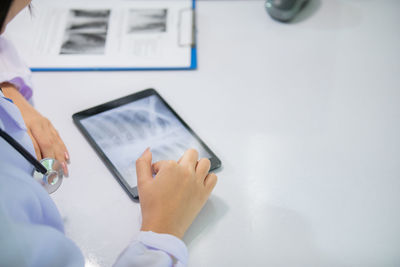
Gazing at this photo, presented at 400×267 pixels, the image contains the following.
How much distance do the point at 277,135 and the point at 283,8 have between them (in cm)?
39

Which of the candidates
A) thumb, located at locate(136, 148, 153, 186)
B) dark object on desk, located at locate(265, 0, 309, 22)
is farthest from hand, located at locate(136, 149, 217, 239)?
dark object on desk, located at locate(265, 0, 309, 22)

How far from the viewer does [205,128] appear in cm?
Answer: 70

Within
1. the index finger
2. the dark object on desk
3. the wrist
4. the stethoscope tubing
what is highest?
the dark object on desk

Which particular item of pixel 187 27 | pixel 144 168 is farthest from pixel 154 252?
pixel 187 27

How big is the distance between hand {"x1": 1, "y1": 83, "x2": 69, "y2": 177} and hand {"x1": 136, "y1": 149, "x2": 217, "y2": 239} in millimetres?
160

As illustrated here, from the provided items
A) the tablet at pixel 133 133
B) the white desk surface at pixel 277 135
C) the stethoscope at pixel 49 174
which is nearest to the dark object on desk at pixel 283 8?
the white desk surface at pixel 277 135

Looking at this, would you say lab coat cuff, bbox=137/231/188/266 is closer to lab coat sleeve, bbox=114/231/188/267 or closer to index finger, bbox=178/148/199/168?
lab coat sleeve, bbox=114/231/188/267

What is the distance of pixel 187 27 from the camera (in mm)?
905

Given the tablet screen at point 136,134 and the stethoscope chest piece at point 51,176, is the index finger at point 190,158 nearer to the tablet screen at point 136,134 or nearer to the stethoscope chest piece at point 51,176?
the tablet screen at point 136,134

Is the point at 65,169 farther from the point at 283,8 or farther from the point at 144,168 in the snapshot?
the point at 283,8

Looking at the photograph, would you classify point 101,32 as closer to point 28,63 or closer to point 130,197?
point 28,63

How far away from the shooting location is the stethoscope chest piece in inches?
21.8

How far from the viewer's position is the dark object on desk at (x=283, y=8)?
0.88 meters

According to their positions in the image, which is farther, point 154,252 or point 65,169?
point 65,169
